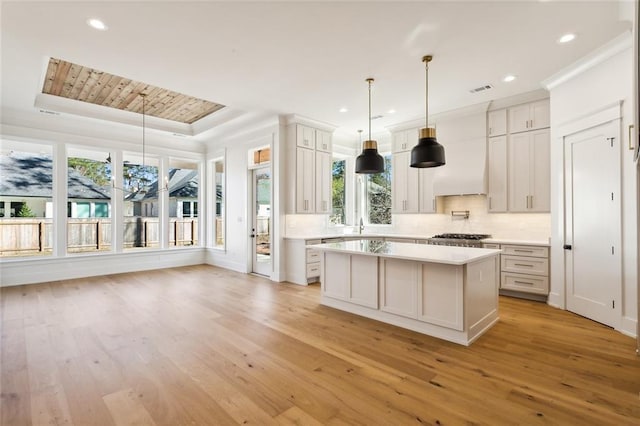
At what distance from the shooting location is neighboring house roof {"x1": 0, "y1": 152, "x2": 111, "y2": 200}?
573cm

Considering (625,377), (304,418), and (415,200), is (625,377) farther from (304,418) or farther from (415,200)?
(415,200)

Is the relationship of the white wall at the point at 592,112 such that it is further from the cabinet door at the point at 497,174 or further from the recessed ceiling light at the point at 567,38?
the cabinet door at the point at 497,174

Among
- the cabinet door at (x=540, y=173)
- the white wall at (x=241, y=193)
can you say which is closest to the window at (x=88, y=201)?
the white wall at (x=241, y=193)

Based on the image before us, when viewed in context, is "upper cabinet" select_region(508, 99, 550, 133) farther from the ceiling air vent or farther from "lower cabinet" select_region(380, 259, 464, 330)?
"lower cabinet" select_region(380, 259, 464, 330)

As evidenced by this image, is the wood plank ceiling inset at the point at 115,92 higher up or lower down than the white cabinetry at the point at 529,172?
higher up

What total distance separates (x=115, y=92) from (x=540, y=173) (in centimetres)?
712

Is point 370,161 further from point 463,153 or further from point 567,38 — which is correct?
point 463,153

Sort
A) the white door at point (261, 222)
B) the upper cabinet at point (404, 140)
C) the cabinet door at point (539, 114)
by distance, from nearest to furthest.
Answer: the cabinet door at point (539, 114) → the upper cabinet at point (404, 140) → the white door at point (261, 222)

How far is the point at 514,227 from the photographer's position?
5254mm

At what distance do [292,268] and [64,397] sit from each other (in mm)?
3989

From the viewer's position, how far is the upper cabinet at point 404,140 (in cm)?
620

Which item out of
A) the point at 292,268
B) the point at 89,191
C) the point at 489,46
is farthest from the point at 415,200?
the point at 89,191

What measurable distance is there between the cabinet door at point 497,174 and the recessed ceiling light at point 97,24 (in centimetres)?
560

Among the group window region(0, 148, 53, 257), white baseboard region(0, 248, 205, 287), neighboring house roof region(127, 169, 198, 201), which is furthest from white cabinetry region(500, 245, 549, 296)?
window region(0, 148, 53, 257)
